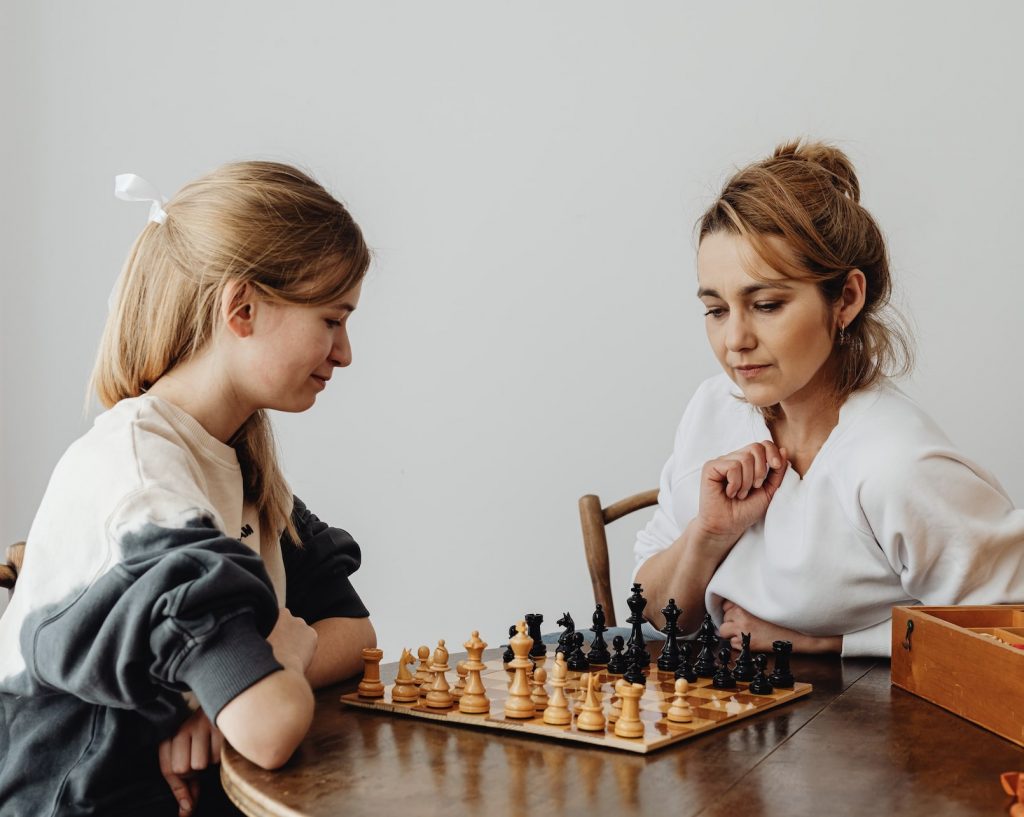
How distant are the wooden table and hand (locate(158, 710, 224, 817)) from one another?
121mm

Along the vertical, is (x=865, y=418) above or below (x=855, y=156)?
below

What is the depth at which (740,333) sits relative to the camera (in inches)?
71.7

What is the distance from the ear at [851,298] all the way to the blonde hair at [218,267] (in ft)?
2.64

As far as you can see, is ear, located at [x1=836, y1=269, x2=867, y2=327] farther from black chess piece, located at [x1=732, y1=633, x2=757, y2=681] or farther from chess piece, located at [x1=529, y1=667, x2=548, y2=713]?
chess piece, located at [x1=529, y1=667, x2=548, y2=713]

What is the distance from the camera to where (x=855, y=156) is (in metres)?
2.63

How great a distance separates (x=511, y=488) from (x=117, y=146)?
150 cm

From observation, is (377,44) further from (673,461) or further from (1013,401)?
(1013,401)

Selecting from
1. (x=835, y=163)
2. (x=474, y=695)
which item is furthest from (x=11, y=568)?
(x=835, y=163)

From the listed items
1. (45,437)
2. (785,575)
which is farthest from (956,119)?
(45,437)

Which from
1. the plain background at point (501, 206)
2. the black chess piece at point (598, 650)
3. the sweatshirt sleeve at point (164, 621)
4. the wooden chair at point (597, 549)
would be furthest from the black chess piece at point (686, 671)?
the plain background at point (501, 206)

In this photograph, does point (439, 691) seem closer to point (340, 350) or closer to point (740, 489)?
point (340, 350)

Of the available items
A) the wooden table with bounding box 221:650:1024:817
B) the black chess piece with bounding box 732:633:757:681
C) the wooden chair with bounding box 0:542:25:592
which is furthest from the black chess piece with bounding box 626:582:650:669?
the wooden chair with bounding box 0:542:25:592

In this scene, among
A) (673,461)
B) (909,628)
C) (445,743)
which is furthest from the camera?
(673,461)

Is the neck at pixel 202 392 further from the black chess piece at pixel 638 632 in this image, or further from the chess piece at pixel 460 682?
the black chess piece at pixel 638 632
